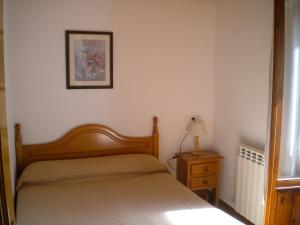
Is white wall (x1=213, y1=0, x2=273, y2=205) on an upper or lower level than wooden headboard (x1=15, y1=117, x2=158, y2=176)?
upper

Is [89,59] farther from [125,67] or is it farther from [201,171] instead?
[201,171]

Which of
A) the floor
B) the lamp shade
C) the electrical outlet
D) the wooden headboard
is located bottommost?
the floor

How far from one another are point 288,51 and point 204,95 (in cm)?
138

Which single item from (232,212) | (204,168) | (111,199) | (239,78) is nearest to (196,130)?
(204,168)

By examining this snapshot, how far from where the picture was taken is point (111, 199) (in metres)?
2.33

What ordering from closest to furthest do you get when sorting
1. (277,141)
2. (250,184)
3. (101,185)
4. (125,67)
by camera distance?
(277,141) → (101,185) → (250,184) → (125,67)

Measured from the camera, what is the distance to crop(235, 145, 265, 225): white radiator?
266 cm

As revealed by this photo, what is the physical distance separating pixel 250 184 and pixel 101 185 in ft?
4.34

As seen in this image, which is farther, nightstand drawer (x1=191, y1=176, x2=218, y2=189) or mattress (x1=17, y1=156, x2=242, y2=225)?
nightstand drawer (x1=191, y1=176, x2=218, y2=189)

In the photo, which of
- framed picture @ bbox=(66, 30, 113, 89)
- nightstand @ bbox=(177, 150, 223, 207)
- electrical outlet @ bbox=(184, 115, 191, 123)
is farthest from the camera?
electrical outlet @ bbox=(184, 115, 191, 123)

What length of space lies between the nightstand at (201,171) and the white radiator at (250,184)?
312 mm

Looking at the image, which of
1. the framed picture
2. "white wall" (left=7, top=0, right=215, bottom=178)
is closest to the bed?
"white wall" (left=7, top=0, right=215, bottom=178)

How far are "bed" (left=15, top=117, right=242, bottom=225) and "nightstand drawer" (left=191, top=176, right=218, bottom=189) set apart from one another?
0.46 metres

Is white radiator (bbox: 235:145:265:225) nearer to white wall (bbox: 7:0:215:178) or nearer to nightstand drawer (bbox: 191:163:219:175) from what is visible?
nightstand drawer (bbox: 191:163:219:175)
